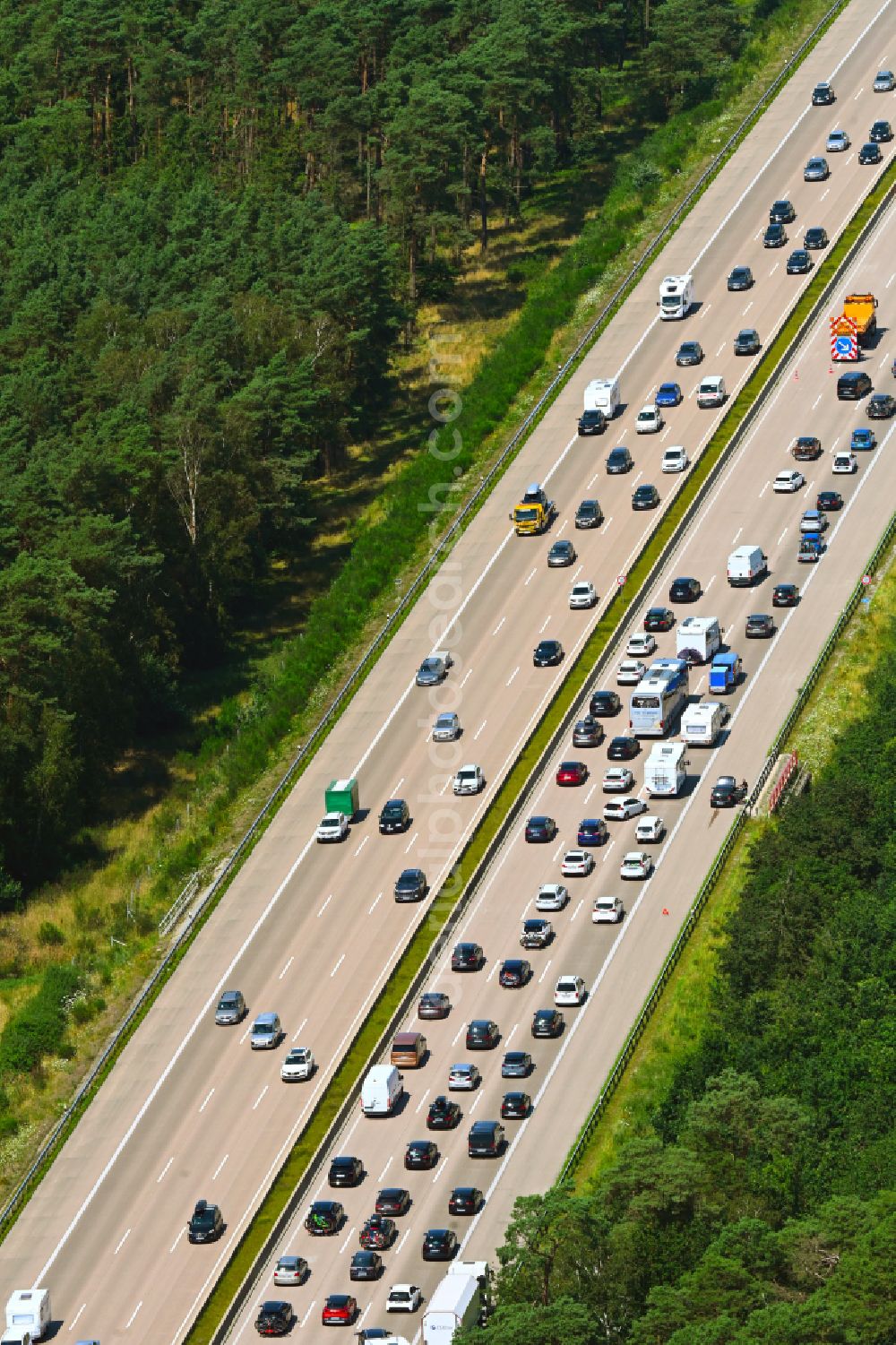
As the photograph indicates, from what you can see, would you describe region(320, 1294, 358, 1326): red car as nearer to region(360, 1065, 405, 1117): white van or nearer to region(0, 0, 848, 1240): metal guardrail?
region(360, 1065, 405, 1117): white van

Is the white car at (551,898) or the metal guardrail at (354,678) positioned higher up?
the white car at (551,898)

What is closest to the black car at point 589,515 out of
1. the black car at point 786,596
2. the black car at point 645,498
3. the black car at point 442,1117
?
the black car at point 645,498

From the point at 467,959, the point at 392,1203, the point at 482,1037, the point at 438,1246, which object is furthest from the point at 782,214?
the point at 438,1246

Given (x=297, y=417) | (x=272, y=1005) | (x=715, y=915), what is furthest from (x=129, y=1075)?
(x=297, y=417)

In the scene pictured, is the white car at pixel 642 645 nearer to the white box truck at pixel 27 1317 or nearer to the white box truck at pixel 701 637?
the white box truck at pixel 701 637

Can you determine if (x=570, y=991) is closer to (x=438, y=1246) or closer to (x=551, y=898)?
(x=551, y=898)
